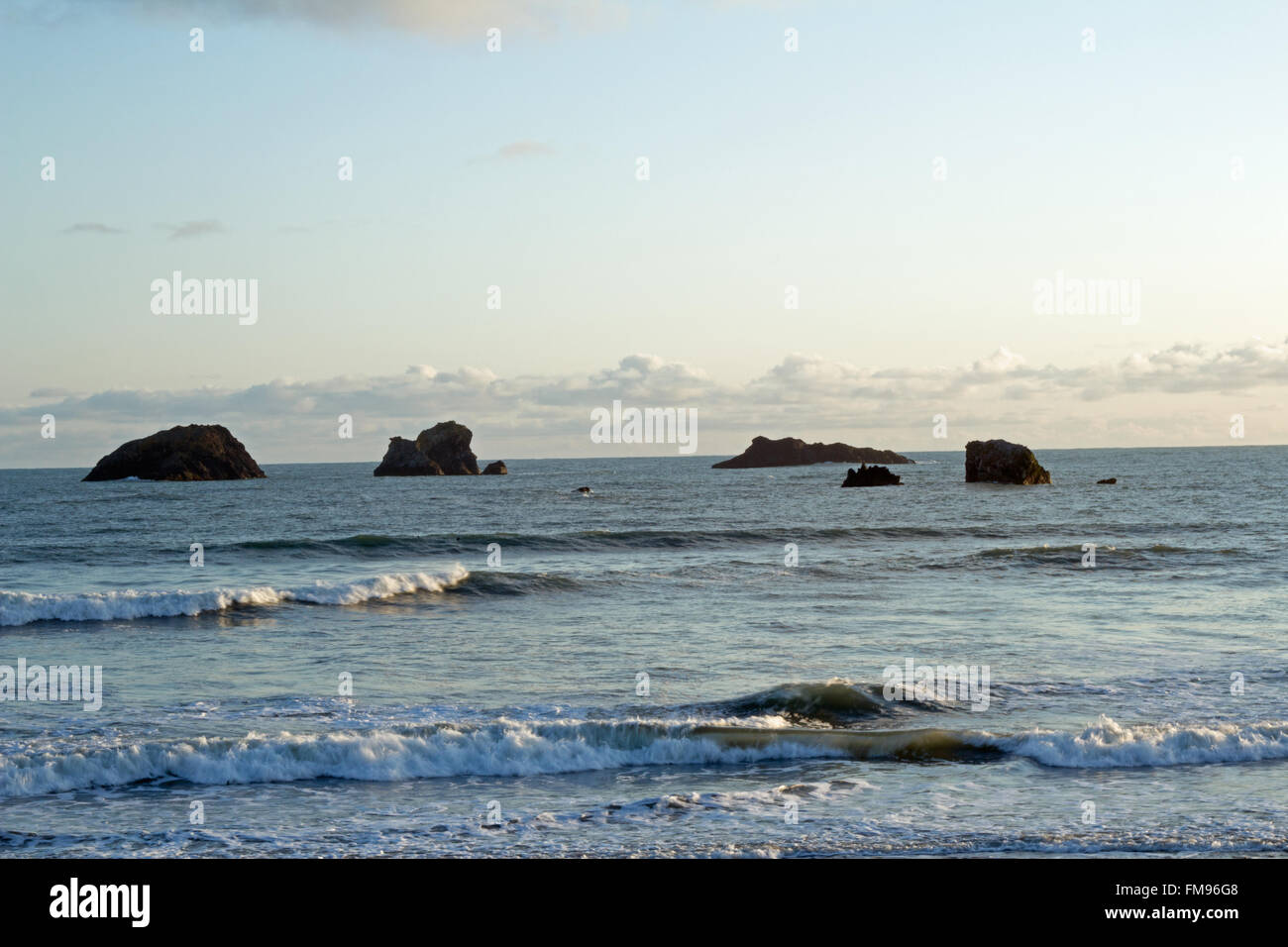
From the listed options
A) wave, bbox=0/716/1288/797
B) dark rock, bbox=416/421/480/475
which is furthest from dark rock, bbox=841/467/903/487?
wave, bbox=0/716/1288/797

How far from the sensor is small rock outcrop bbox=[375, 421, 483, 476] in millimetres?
150125

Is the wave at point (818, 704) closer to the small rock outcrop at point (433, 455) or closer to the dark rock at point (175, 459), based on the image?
the dark rock at point (175, 459)

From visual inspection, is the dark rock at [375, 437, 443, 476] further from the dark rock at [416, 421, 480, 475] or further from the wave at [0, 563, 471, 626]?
the wave at [0, 563, 471, 626]

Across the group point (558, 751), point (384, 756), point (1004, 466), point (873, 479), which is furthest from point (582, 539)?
point (1004, 466)

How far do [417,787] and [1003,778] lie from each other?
6367 mm

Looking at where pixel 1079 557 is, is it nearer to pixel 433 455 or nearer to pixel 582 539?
pixel 582 539

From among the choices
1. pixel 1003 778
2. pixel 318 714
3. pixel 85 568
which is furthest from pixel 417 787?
pixel 85 568

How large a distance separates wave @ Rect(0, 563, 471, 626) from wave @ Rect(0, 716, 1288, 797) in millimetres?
14222

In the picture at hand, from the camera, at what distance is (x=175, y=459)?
12825cm

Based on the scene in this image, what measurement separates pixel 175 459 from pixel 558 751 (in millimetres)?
129463

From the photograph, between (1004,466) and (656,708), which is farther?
(1004,466)
